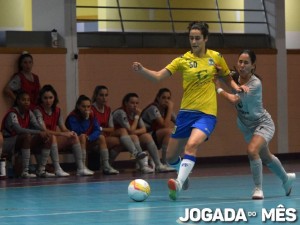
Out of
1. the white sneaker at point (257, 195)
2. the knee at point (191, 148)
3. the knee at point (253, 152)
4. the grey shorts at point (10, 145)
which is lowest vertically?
the white sneaker at point (257, 195)

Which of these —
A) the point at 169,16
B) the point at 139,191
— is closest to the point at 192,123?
the point at 139,191

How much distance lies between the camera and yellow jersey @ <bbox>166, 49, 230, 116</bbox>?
10.7 meters

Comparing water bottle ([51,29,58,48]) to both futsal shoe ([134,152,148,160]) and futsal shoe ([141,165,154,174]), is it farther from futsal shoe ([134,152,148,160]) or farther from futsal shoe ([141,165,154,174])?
futsal shoe ([141,165,154,174])

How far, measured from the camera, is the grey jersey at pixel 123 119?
15.9 m

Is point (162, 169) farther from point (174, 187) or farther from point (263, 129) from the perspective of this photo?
point (174, 187)

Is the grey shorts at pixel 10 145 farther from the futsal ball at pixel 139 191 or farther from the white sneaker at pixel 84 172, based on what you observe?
the futsal ball at pixel 139 191

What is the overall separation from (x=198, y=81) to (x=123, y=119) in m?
5.30

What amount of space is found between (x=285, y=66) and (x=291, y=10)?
292cm

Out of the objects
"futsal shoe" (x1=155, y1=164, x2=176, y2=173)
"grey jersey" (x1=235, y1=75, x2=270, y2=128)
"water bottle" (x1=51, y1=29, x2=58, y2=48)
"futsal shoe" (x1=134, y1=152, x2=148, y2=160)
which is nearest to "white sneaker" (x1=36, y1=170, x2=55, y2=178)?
"futsal shoe" (x1=134, y1=152, x2=148, y2=160)

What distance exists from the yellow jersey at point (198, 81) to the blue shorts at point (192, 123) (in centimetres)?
6

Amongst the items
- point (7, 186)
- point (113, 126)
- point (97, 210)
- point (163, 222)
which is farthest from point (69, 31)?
point (163, 222)

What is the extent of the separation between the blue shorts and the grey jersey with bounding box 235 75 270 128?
41 centimetres

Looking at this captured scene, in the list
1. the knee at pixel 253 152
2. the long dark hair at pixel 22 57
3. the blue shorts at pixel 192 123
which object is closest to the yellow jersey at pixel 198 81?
the blue shorts at pixel 192 123

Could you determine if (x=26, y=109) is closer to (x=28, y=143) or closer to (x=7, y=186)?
(x=28, y=143)
